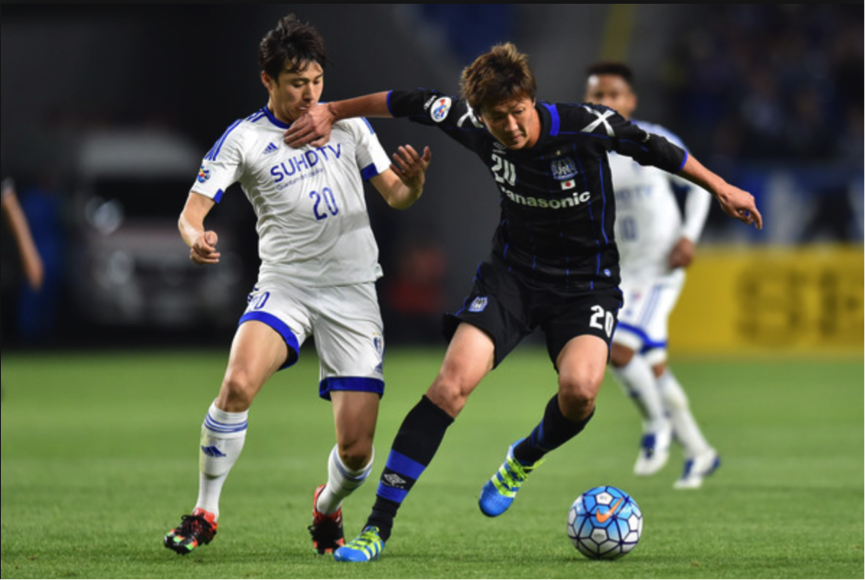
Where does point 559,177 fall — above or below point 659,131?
above

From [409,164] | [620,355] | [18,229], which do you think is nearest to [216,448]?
[409,164]

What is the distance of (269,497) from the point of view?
819 cm

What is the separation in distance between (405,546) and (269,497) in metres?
2.06

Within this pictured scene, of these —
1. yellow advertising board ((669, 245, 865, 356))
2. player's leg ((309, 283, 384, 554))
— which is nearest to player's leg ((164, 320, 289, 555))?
player's leg ((309, 283, 384, 554))

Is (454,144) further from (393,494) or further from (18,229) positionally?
(393,494)

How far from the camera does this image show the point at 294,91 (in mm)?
6215

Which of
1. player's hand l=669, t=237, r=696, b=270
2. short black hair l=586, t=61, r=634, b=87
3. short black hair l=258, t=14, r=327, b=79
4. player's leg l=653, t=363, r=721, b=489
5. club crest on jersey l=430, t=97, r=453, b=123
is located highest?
short black hair l=258, t=14, r=327, b=79

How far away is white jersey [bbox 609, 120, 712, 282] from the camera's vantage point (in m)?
9.11

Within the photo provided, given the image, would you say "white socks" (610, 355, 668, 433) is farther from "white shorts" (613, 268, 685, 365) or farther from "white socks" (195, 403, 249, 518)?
"white socks" (195, 403, 249, 518)

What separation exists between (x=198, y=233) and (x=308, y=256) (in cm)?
62

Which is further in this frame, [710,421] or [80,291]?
[80,291]

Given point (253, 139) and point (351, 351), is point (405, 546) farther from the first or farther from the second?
point (253, 139)

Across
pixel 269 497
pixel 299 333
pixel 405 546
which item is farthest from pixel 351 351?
pixel 269 497

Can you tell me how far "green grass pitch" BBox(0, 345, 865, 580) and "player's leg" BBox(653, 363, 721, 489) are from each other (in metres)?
0.13
